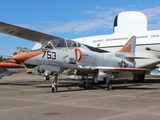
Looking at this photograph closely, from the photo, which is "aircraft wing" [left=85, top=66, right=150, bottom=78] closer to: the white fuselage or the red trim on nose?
the red trim on nose

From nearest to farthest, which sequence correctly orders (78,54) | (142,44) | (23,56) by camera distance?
1. (23,56)
2. (78,54)
3. (142,44)

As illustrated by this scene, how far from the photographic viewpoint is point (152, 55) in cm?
2245

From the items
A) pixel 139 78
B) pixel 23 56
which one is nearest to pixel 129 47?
pixel 139 78

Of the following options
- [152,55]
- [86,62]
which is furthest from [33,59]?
[152,55]

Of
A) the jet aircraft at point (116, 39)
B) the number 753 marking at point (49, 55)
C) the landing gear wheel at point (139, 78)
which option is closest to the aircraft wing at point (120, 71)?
the number 753 marking at point (49, 55)

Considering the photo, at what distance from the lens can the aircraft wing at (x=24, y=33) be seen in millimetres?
23531

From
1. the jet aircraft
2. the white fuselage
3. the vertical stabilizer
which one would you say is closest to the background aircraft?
the vertical stabilizer

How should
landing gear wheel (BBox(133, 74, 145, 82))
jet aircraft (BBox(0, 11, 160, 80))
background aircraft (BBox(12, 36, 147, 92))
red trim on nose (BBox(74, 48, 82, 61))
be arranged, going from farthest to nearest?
landing gear wheel (BBox(133, 74, 145, 82)) < jet aircraft (BBox(0, 11, 160, 80)) < red trim on nose (BBox(74, 48, 82, 61)) < background aircraft (BBox(12, 36, 147, 92))

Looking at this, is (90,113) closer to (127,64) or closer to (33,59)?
(33,59)

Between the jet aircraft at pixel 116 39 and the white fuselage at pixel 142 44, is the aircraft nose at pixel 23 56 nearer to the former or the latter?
the jet aircraft at pixel 116 39

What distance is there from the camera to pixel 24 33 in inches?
992

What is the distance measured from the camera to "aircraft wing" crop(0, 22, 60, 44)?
23.5m

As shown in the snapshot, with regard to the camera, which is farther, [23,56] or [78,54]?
[78,54]

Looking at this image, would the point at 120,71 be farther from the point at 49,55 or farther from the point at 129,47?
the point at 129,47
